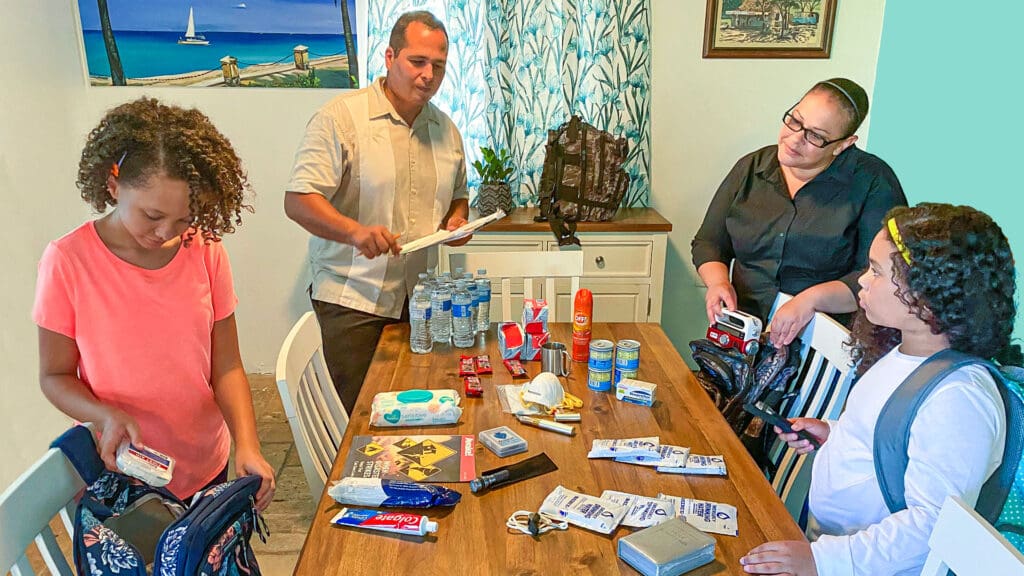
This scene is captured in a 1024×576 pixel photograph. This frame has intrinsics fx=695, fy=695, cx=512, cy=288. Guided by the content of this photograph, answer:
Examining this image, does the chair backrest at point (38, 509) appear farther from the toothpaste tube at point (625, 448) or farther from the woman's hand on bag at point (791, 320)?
the woman's hand on bag at point (791, 320)

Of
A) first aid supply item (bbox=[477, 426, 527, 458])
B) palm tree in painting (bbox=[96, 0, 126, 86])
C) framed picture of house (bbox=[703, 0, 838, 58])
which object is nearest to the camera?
first aid supply item (bbox=[477, 426, 527, 458])

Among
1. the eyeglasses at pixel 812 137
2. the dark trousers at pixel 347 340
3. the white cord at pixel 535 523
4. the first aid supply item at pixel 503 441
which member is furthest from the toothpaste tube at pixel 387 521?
the eyeglasses at pixel 812 137

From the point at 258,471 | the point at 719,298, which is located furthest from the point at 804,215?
the point at 258,471

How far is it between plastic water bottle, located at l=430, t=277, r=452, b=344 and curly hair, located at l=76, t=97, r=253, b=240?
650 millimetres

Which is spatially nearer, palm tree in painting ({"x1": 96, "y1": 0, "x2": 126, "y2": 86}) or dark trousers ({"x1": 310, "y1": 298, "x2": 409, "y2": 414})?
dark trousers ({"x1": 310, "y1": 298, "x2": 409, "y2": 414})

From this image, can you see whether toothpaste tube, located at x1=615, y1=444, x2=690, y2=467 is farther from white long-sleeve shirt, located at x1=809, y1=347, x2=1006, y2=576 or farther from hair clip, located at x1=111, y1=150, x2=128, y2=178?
hair clip, located at x1=111, y1=150, x2=128, y2=178

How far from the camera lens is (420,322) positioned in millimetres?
1810

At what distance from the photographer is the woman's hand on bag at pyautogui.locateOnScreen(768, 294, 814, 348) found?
175 cm

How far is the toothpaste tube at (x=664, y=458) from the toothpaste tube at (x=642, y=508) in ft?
0.37

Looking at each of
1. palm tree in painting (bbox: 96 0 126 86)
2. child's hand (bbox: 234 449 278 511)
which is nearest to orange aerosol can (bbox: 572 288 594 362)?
child's hand (bbox: 234 449 278 511)

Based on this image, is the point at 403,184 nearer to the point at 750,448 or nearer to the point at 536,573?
the point at 750,448

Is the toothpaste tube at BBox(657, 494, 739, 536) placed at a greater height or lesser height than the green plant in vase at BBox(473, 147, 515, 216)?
lesser

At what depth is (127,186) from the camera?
1.23 m

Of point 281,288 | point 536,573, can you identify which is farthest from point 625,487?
point 281,288
